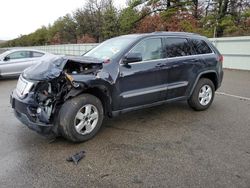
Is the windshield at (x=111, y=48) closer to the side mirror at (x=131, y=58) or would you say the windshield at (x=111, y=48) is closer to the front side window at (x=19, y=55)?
the side mirror at (x=131, y=58)

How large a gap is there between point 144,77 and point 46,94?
1.78 metres

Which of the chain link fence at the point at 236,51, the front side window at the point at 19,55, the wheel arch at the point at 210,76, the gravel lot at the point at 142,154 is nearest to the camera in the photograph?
the gravel lot at the point at 142,154

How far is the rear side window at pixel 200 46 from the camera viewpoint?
5941 mm

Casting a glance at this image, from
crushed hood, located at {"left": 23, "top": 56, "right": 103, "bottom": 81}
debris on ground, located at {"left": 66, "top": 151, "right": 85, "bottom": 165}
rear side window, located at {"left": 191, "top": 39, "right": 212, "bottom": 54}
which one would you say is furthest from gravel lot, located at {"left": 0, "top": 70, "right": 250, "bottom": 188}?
rear side window, located at {"left": 191, "top": 39, "right": 212, "bottom": 54}

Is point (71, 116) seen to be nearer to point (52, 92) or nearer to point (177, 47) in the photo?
point (52, 92)

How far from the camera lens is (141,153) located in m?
3.95

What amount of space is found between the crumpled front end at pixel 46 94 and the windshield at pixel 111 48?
0.76 m

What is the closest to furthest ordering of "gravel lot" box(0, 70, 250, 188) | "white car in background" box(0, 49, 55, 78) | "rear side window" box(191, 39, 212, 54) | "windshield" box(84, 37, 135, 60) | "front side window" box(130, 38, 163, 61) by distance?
"gravel lot" box(0, 70, 250, 188), "windshield" box(84, 37, 135, 60), "front side window" box(130, 38, 163, 61), "rear side window" box(191, 39, 212, 54), "white car in background" box(0, 49, 55, 78)

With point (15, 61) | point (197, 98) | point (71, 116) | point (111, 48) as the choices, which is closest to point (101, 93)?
point (71, 116)

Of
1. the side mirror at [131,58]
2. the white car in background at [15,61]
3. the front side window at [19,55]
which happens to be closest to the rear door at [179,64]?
the side mirror at [131,58]

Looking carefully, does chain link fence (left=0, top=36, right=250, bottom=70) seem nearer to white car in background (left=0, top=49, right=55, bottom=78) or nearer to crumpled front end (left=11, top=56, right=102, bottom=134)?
white car in background (left=0, top=49, right=55, bottom=78)

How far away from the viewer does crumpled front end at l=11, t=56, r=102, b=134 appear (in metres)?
4.00

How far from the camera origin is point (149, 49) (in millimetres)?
5094

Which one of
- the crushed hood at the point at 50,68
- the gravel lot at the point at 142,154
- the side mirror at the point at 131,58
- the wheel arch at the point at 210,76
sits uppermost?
the side mirror at the point at 131,58
